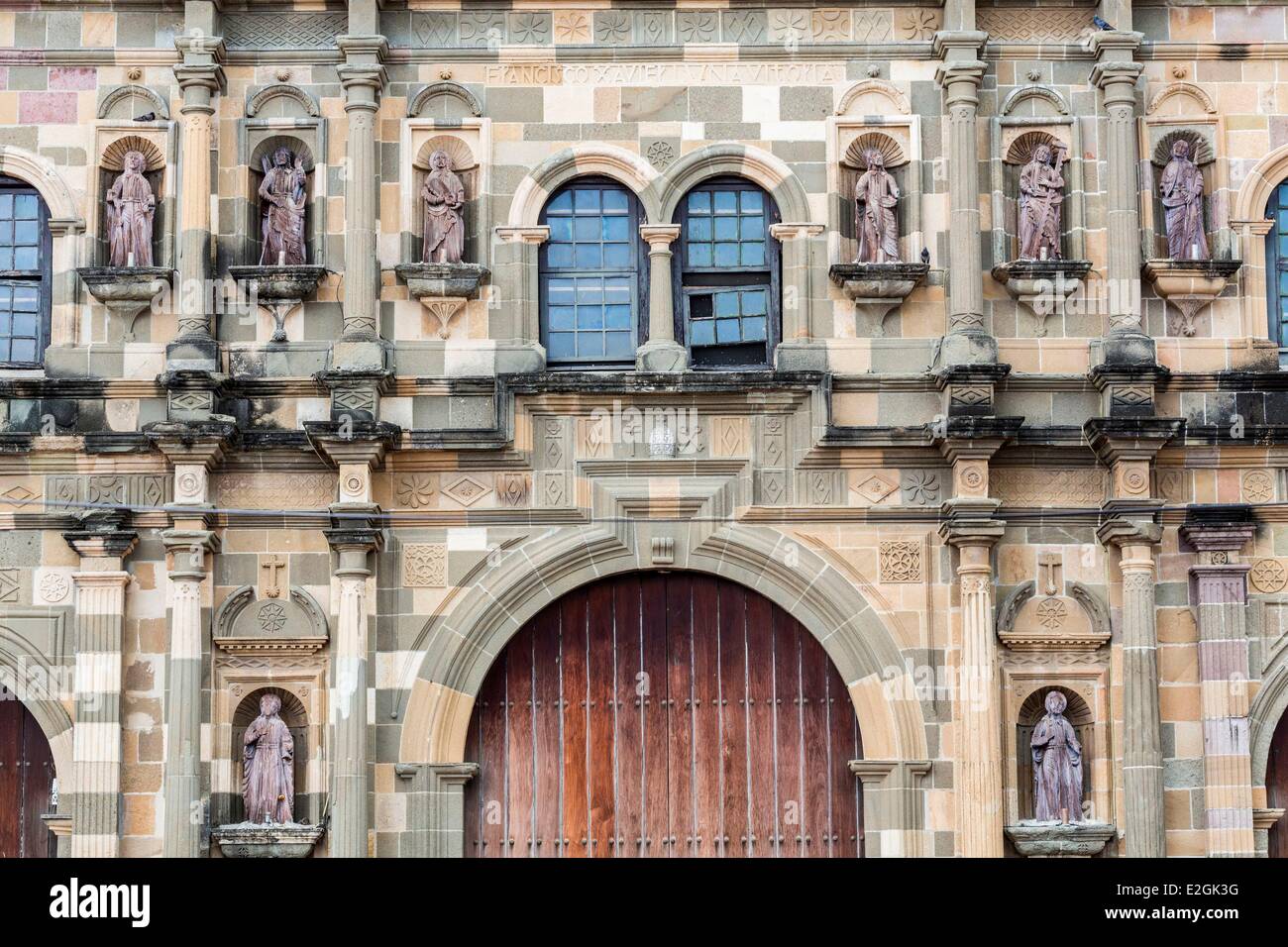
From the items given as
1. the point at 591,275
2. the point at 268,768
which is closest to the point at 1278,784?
the point at 591,275

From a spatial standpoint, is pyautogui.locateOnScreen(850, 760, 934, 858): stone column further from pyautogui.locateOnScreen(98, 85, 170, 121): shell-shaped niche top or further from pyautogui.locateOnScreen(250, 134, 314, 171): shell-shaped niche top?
pyautogui.locateOnScreen(98, 85, 170, 121): shell-shaped niche top

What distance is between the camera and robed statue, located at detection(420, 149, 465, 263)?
83.7ft

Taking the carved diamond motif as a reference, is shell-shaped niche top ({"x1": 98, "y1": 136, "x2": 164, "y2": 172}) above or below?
above

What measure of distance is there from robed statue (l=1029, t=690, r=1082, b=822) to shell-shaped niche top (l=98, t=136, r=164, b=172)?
959 cm

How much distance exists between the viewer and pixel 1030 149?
2581 cm

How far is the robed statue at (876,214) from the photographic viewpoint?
2550 centimetres

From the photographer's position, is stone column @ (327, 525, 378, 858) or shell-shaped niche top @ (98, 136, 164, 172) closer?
stone column @ (327, 525, 378, 858)

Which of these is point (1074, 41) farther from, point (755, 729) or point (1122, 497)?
point (755, 729)

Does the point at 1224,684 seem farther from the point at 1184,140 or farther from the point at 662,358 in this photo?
the point at 662,358

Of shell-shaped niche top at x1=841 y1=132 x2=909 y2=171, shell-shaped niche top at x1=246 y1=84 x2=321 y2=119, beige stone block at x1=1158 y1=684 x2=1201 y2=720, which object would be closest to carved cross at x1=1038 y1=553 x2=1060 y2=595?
beige stone block at x1=1158 y1=684 x2=1201 y2=720

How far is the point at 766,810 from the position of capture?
2503cm

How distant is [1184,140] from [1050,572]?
14.1 ft

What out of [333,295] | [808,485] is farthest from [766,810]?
[333,295]

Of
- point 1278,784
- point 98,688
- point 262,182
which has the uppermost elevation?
point 262,182
